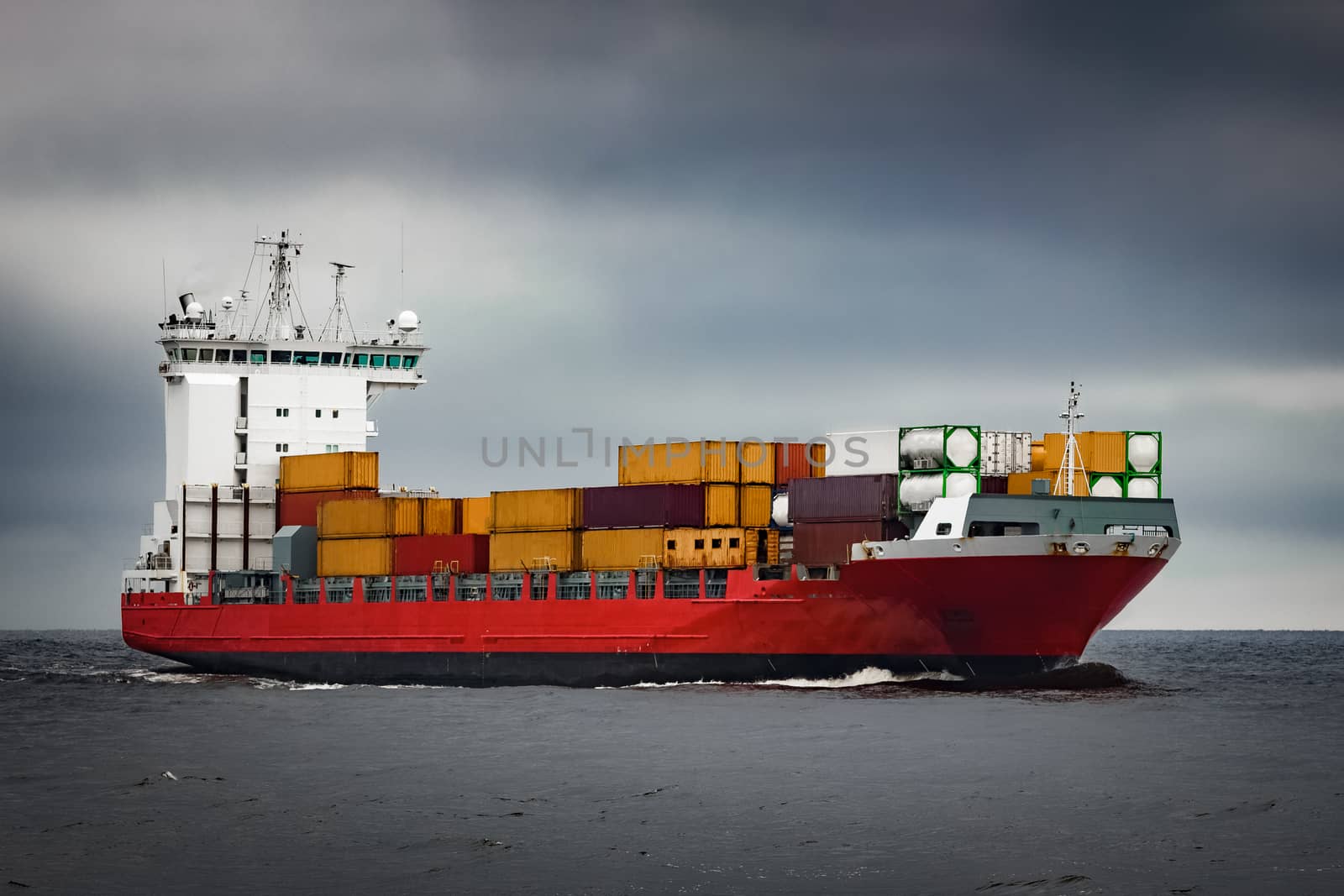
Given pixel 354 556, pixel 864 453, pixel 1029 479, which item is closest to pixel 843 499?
pixel 864 453

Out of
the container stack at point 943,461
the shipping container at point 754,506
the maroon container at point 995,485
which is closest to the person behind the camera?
the container stack at point 943,461

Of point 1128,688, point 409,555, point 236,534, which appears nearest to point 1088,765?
point 1128,688

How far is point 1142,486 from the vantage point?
4159cm

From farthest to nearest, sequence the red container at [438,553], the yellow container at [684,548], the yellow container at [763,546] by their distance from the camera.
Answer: the red container at [438,553] < the yellow container at [684,548] < the yellow container at [763,546]

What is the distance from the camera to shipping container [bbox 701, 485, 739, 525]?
43.0 m

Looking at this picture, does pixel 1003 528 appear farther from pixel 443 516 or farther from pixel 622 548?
pixel 443 516

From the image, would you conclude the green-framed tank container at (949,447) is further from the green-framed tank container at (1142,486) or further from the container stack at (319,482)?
the container stack at (319,482)

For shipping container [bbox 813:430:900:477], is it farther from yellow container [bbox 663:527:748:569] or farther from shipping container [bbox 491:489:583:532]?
shipping container [bbox 491:489:583:532]

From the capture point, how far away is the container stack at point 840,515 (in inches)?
1580

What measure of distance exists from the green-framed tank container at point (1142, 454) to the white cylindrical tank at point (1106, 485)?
429 mm

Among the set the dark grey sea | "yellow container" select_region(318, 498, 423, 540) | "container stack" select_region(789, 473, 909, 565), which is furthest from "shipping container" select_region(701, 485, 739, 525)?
"yellow container" select_region(318, 498, 423, 540)

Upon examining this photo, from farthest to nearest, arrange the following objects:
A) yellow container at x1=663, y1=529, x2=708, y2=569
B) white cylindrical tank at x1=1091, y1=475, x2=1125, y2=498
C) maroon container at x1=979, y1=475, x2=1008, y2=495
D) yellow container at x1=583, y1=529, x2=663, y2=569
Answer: yellow container at x1=583, y1=529, x2=663, y2=569 → yellow container at x1=663, y1=529, x2=708, y2=569 → white cylindrical tank at x1=1091, y1=475, x2=1125, y2=498 → maroon container at x1=979, y1=475, x2=1008, y2=495

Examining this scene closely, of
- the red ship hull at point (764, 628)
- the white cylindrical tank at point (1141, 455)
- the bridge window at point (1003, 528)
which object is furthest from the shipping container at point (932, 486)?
the white cylindrical tank at point (1141, 455)

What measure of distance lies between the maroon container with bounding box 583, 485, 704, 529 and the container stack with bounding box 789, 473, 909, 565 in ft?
10.9
